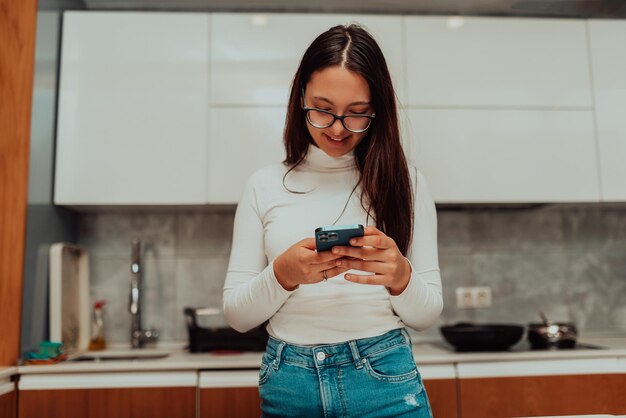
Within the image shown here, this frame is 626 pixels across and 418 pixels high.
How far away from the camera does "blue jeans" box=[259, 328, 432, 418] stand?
95 cm

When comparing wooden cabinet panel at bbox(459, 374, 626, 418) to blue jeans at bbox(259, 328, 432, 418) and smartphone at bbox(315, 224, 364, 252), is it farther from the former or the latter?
smartphone at bbox(315, 224, 364, 252)

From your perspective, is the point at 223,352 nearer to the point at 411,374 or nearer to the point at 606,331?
the point at 411,374

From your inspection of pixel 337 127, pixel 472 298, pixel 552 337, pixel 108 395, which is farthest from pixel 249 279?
pixel 472 298

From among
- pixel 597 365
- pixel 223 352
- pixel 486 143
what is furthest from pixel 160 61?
pixel 597 365

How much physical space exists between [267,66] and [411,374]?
4.55 feet

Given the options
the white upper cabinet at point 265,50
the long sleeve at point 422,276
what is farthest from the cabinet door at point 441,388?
the white upper cabinet at point 265,50

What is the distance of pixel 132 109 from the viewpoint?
1.96 m

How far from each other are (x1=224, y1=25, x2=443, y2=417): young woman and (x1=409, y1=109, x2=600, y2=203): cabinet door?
0.93 meters

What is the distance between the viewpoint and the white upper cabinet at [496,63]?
203 cm

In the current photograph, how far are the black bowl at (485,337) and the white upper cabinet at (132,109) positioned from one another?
1047 mm

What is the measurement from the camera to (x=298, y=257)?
0.88 meters

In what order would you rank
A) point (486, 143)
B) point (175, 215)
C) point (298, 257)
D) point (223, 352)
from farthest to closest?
1. point (175, 215)
2. point (486, 143)
3. point (223, 352)
4. point (298, 257)

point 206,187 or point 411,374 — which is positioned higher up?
point 206,187

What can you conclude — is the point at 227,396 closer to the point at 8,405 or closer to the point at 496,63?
the point at 8,405
